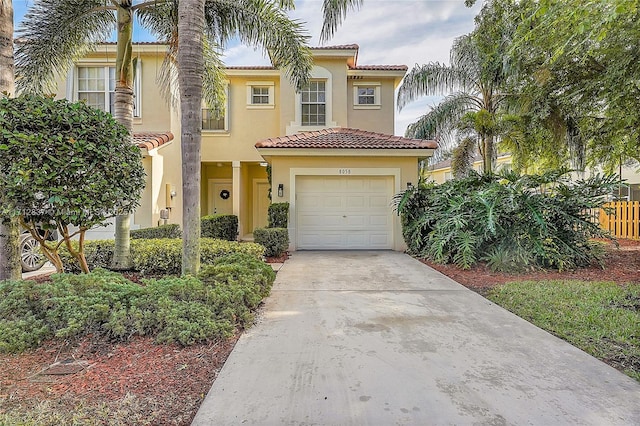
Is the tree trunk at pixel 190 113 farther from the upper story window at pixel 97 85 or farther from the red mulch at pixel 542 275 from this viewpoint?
the upper story window at pixel 97 85

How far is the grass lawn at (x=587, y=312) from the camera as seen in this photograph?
3734 millimetres

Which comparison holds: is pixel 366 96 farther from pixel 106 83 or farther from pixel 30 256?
pixel 30 256

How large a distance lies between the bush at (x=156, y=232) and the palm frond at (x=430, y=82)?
1011 centimetres

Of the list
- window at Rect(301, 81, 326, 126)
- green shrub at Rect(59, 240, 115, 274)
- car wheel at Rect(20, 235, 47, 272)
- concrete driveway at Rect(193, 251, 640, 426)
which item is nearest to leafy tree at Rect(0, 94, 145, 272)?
green shrub at Rect(59, 240, 115, 274)

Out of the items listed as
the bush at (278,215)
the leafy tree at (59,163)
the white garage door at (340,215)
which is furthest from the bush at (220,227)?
the leafy tree at (59,163)

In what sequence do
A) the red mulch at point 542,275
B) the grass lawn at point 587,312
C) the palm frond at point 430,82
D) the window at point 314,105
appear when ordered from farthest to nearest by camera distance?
the window at point 314,105 < the palm frond at point 430,82 < the red mulch at point 542,275 < the grass lawn at point 587,312

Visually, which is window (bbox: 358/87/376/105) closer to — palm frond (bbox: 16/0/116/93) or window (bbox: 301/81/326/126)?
window (bbox: 301/81/326/126)

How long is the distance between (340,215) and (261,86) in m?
7.09

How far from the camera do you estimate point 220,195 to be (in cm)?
1645

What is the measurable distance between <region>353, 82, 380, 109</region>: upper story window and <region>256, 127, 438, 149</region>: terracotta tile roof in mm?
3190

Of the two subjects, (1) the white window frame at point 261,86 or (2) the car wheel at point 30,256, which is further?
(1) the white window frame at point 261,86

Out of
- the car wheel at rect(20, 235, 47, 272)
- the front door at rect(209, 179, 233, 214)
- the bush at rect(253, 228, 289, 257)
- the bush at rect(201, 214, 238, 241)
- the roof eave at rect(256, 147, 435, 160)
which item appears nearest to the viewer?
the car wheel at rect(20, 235, 47, 272)

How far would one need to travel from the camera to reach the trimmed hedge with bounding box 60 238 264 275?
6848 mm

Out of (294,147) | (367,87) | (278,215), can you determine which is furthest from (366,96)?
(278,215)
